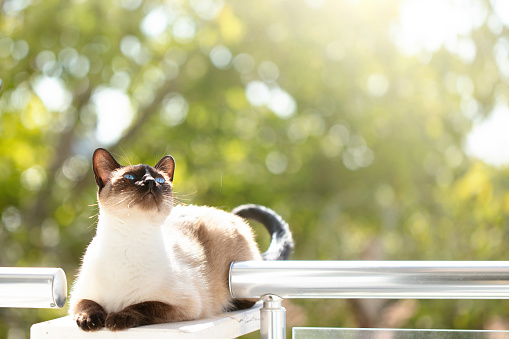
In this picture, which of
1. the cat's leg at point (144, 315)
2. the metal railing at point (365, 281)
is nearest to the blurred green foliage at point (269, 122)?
the cat's leg at point (144, 315)

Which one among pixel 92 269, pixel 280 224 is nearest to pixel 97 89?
pixel 280 224

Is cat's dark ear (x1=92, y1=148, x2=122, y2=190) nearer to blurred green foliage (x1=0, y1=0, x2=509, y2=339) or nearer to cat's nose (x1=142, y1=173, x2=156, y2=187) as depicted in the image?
cat's nose (x1=142, y1=173, x2=156, y2=187)

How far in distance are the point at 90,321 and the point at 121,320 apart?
42mm

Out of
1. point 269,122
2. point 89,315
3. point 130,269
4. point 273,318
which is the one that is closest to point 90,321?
point 89,315

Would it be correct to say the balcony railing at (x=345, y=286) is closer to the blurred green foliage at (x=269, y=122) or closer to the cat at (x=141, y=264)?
the cat at (x=141, y=264)

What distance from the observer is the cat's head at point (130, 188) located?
90cm

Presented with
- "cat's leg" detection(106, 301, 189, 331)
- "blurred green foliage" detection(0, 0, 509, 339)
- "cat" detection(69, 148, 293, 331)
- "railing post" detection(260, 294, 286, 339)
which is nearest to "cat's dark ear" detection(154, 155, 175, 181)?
"cat" detection(69, 148, 293, 331)

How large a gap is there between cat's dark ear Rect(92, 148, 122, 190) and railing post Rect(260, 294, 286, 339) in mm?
397

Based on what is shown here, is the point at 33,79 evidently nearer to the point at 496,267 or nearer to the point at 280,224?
the point at 280,224

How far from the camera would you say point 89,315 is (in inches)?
28.8

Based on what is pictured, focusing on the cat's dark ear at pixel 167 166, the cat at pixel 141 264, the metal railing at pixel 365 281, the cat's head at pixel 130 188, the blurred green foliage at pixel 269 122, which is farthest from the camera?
the blurred green foliage at pixel 269 122

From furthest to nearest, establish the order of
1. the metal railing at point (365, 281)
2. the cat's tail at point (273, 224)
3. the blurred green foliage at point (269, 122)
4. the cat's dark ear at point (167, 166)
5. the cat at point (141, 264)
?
1. the blurred green foliage at point (269, 122)
2. the cat's tail at point (273, 224)
3. the cat's dark ear at point (167, 166)
4. the cat at point (141, 264)
5. the metal railing at point (365, 281)

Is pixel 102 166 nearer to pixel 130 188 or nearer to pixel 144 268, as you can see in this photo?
pixel 130 188

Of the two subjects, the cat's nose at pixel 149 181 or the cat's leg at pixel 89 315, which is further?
the cat's nose at pixel 149 181
